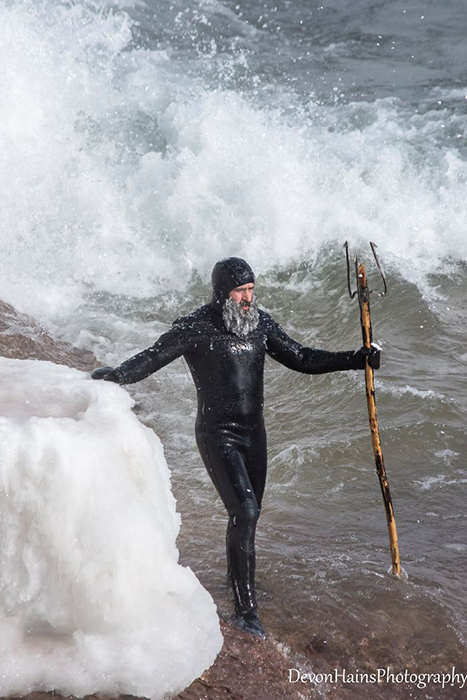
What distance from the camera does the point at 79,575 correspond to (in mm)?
3186

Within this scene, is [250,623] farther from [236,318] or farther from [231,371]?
[236,318]

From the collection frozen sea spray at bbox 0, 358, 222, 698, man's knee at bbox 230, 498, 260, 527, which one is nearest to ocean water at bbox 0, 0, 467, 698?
man's knee at bbox 230, 498, 260, 527

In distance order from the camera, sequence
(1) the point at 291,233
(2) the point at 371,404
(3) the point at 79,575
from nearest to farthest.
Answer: (3) the point at 79,575 < (2) the point at 371,404 < (1) the point at 291,233

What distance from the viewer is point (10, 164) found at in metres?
12.6

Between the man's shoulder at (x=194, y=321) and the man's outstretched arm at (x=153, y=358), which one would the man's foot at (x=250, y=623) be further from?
the man's shoulder at (x=194, y=321)

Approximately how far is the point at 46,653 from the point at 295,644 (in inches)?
56.2

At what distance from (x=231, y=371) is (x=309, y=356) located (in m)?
0.51

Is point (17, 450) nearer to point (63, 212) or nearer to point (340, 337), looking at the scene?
point (340, 337)

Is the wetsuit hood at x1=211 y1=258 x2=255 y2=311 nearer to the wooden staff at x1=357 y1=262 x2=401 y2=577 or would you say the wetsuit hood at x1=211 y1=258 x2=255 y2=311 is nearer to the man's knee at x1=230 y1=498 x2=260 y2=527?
the wooden staff at x1=357 y1=262 x2=401 y2=577

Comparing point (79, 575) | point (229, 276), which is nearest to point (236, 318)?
point (229, 276)

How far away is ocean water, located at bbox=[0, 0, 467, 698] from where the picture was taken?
5066mm

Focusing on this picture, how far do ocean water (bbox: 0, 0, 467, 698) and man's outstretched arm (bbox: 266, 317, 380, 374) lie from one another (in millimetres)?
1226

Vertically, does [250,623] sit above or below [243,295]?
below

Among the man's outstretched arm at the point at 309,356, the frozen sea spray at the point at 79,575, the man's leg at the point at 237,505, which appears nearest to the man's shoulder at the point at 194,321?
the man's outstretched arm at the point at 309,356
